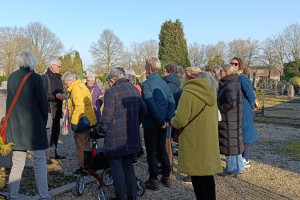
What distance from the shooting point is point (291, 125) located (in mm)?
12000

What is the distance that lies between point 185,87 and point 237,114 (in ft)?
7.01

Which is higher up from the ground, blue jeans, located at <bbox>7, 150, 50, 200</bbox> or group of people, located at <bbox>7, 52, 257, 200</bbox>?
group of people, located at <bbox>7, 52, 257, 200</bbox>

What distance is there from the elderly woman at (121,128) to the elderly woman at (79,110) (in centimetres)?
112

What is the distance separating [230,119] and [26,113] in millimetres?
3340

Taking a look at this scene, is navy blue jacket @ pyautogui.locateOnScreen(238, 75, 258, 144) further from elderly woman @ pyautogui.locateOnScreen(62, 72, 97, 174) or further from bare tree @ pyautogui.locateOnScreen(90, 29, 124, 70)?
bare tree @ pyautogui.locateOnScreen(90, 29, 124, 70)

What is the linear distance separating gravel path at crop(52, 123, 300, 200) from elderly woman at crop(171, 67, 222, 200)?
117 cm

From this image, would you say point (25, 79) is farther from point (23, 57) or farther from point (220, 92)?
point (220, 92)

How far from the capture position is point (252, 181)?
5609mm

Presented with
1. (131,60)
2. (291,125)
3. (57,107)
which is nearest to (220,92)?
(57,107)

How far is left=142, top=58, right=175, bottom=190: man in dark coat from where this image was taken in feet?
15.9

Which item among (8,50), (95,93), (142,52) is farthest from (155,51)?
(95,93)

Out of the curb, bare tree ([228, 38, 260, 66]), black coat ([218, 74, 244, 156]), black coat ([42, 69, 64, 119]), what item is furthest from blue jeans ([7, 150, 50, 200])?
bare tree ([228, 38, 260, 66])

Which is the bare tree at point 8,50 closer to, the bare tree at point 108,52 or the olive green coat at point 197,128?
the bare tree at point 108,52

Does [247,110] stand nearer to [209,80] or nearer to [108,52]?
[209,80]
